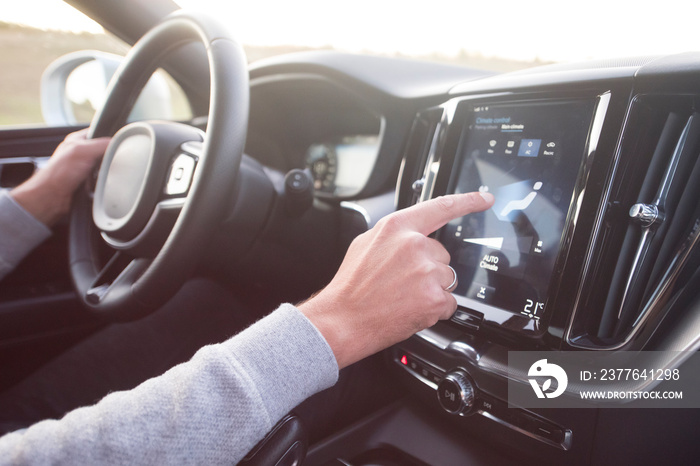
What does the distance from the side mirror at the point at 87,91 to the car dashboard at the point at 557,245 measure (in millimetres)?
1117

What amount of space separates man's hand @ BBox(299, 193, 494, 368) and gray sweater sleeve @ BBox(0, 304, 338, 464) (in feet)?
0.16

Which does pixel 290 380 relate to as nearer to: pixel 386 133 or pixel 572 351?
pixel 572 351

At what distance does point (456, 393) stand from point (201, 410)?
16.9 inches

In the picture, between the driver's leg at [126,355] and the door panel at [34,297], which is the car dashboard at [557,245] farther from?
the door panel at [34,297]

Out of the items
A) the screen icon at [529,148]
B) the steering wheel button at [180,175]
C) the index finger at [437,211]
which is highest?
the screen icon at [529,148]

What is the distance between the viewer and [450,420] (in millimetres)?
935

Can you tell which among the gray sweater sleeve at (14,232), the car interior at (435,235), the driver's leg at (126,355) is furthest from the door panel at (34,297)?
the gray sweater sleeve at (14,232)

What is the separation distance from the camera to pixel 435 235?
977 millimetres

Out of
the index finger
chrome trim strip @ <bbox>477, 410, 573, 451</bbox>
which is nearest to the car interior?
chrome trim strip @ <bbox>477, 410, 573, 451</bbox>

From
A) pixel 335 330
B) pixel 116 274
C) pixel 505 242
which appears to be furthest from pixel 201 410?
pixel 116 274

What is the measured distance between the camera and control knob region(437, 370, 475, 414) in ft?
2.72

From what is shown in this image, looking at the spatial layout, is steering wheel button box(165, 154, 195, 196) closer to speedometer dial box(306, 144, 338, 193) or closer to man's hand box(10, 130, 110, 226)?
man's hand box(10, 130, 110, 226)

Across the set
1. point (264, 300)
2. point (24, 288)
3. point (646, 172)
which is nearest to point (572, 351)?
point (646, 172)

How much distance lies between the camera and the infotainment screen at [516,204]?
0.79m
